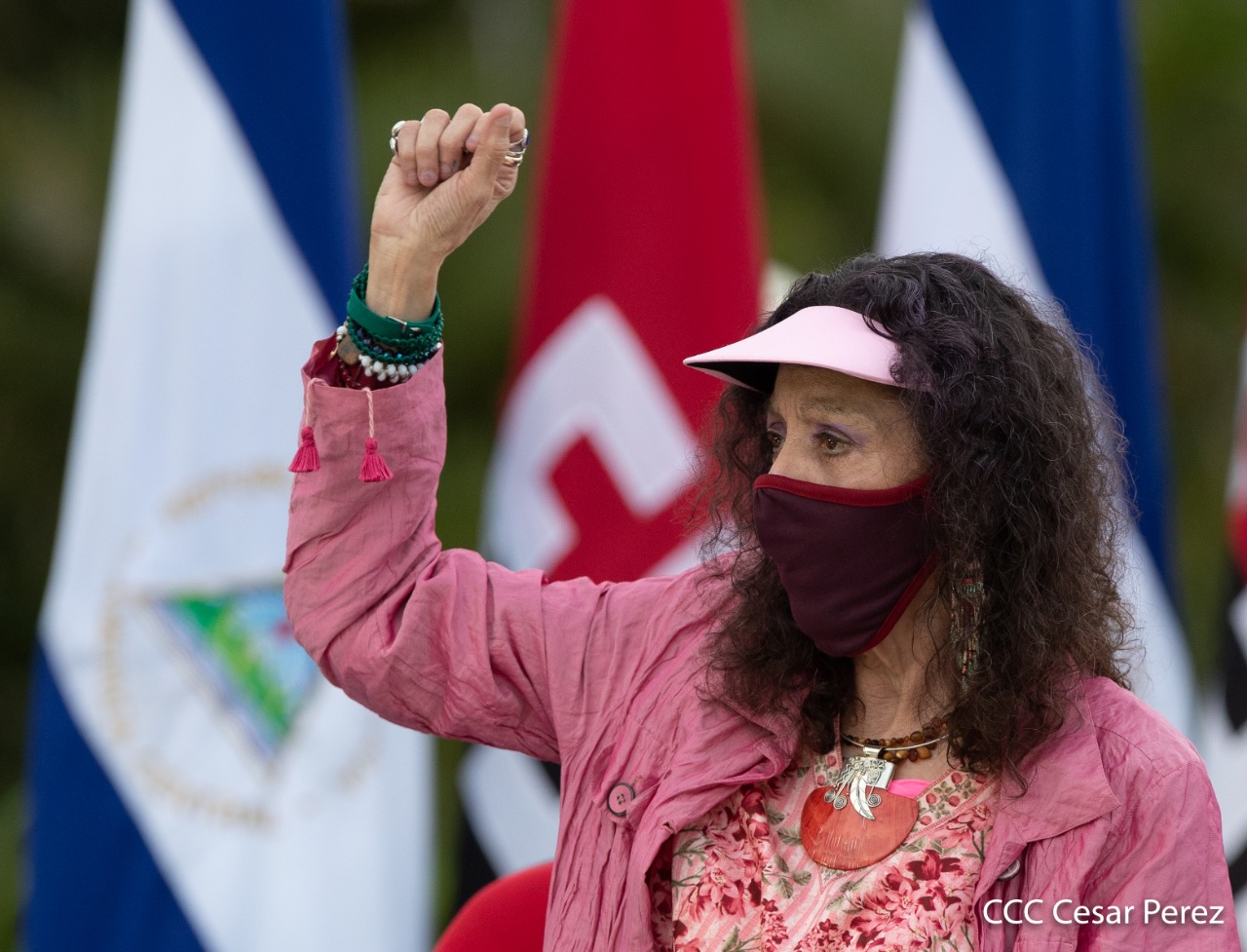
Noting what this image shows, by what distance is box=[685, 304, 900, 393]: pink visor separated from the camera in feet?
4.85

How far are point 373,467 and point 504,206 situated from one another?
2.64 metres

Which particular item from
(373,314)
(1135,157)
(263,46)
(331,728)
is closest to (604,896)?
(373,314)

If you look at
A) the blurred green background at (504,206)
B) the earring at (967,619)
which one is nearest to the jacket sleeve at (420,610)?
A: the earring at (967,619)

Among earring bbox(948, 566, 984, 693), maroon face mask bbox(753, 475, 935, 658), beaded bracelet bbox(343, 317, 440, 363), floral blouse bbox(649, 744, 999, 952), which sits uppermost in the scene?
beaded bracelet bbox(343, 317, 440, 363)

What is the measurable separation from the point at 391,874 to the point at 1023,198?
1931 mm

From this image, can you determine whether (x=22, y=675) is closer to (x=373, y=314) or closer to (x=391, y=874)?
(x=391, y=874)

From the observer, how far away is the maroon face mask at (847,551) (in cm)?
152

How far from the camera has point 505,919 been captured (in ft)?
5.52

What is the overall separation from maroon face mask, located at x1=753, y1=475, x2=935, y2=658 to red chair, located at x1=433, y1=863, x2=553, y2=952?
18.8 inches

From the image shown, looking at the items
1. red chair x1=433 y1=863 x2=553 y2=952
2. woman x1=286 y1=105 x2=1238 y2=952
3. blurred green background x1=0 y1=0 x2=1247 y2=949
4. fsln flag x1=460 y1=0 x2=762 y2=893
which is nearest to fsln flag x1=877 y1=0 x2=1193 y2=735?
fsln flag x1=460 y1=0 x2=762 y2=893

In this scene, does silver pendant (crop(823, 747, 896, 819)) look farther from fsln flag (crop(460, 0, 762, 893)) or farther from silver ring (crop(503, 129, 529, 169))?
fsln flag (crop(460, 0, 762, 893))

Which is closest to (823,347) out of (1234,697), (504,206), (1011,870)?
(1011,870)

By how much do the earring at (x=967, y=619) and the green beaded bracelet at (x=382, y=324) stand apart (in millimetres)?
638

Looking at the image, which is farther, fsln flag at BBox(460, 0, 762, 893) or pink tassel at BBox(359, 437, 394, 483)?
fsln flag at BBox(460, 0, 762, 893)
